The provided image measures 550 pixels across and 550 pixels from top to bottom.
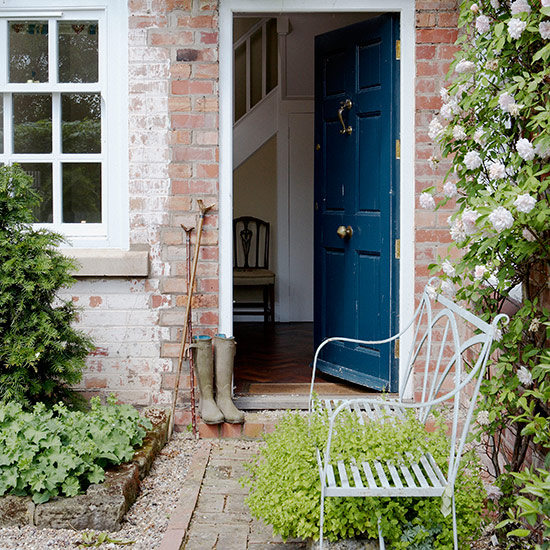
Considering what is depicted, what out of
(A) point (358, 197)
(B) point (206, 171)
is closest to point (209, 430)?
Answer: (B) point (206, 171)

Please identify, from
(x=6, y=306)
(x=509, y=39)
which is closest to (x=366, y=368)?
(x=6, y=306)

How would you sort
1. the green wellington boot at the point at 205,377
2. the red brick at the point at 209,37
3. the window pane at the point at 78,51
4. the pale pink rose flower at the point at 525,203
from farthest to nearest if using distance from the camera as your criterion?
the window pane at the point at 78,51 < the red brick at the point at 209,37 < the green wellington boot at the point at 205,377 < the pale pink rose flower at the point at 525,203

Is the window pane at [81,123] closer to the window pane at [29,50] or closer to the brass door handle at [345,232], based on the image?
the window pane at [29,50]

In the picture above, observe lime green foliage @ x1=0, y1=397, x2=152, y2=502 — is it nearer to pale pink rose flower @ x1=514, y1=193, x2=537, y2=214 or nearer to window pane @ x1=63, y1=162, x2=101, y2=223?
window pane @ x1=63, y1=162, x2=101, y2=223

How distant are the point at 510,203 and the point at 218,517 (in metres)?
1.90

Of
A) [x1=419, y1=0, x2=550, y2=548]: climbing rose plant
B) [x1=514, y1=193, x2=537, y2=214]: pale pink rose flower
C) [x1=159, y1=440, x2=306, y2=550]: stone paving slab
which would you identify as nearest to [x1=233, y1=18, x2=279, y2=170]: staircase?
[x1=159, y1=440, x2=306, y2=550]: stone paving slab

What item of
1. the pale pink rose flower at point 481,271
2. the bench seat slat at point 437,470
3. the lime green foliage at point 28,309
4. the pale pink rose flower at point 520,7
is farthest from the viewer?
the lime green foliage at point 28,309

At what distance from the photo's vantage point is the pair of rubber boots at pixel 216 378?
4773mm

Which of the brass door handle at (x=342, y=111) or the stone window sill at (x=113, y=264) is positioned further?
the brass door handle at (x=342, y=111)

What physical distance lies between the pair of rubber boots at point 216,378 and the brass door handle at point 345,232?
115 cm

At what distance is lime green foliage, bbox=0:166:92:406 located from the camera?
4105 millimetres

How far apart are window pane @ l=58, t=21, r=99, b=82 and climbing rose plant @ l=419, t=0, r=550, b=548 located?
2.51 m

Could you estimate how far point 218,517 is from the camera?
361 centimetres

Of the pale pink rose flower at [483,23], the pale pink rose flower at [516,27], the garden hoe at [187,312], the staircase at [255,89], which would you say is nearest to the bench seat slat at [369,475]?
the pale pink rose flower at [516,27]
